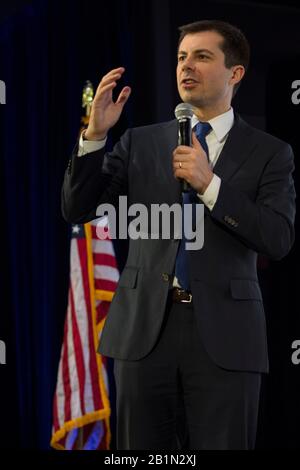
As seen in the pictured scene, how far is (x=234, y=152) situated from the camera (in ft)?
6.49

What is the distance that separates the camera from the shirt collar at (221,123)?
6.68ft

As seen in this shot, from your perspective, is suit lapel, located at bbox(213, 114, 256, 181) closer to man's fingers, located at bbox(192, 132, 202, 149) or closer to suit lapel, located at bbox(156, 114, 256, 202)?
suit lapel, located at bbox(156, 114, 256, 202)

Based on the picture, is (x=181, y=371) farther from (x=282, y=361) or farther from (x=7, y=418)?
(x=7, y=418)

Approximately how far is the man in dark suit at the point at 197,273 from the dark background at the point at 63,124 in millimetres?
1377

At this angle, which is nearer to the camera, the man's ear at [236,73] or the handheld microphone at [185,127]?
the handheld microphone at [185,127]

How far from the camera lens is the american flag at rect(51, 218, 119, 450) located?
3547 mm

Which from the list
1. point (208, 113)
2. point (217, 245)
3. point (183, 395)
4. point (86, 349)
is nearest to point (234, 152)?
point (208, 113)

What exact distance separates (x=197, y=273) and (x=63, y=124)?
2143 mm

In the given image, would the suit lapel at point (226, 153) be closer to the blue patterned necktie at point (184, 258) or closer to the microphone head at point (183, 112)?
the blue patterned necktie at point (184, 258)

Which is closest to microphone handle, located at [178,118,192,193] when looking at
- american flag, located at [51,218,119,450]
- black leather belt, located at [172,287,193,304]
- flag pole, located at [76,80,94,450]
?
black leather belt, located at [172,287,193,304]

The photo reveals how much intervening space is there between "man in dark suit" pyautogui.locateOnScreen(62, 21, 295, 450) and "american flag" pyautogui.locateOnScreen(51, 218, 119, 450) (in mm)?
1566

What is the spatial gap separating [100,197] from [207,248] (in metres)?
0.31

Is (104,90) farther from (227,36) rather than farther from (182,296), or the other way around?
(182,296)

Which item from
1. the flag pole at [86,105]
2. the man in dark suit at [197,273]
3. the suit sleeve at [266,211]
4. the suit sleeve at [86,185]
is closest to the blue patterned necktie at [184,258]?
the man in dark suit at [197,273]
